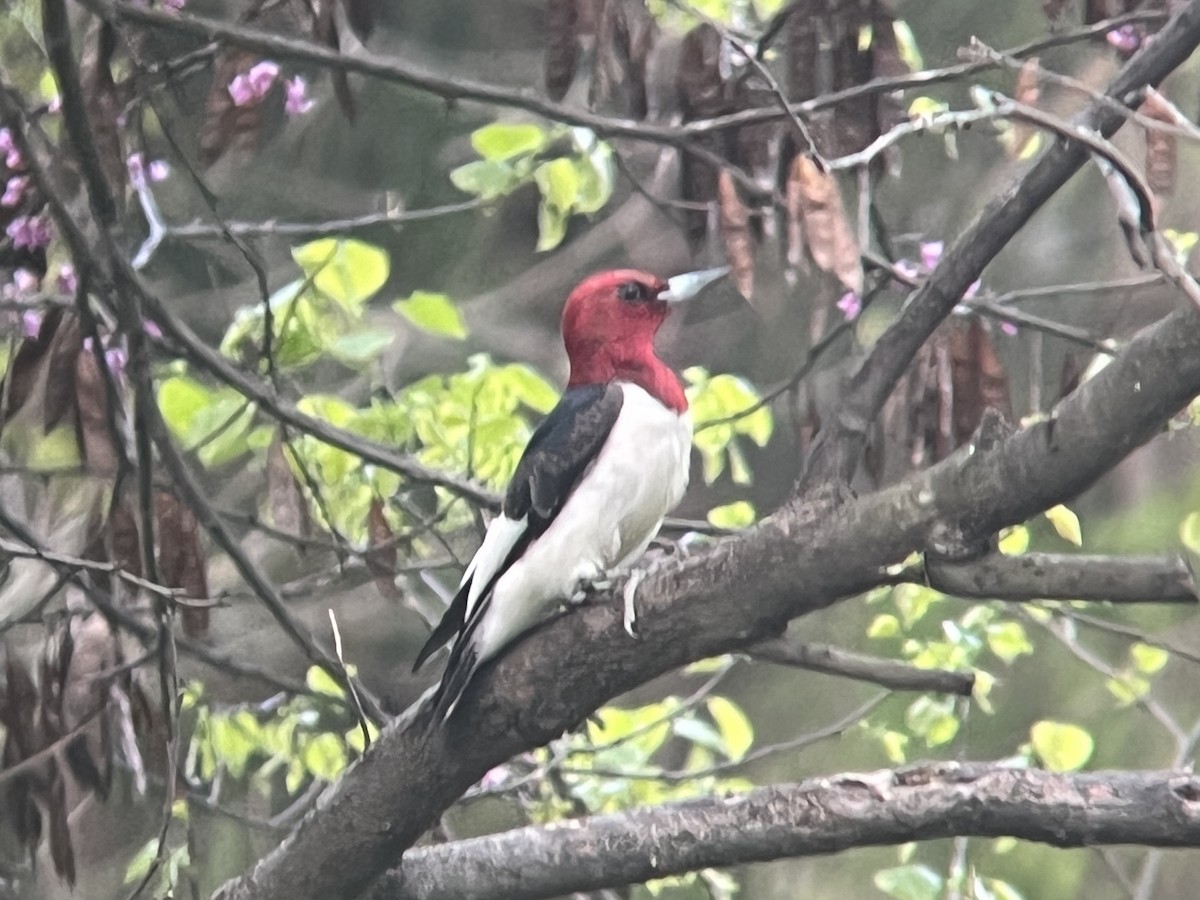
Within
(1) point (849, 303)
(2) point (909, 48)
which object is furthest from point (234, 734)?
(2) point (909, 48)

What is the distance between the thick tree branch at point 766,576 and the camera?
32.3 inches

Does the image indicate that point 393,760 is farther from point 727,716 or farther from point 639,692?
point 639,692

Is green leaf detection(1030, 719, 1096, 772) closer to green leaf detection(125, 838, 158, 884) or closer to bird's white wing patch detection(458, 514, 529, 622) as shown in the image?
bird's white wing patch detection(458, 514, 529, 622)

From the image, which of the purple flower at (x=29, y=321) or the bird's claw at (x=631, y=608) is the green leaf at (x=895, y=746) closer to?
the bird's claw at (x=631, y=608)

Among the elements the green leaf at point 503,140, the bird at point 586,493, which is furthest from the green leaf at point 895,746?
the green leaf at point 503,140

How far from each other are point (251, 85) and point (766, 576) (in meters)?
0.81

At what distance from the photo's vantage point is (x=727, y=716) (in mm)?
1838

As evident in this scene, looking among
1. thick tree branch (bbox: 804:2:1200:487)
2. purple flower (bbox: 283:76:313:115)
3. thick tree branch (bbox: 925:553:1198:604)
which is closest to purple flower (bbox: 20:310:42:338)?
purple flower (bbox: 283:76:313:115)

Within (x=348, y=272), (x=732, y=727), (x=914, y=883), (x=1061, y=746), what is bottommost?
(x=914, y=883)

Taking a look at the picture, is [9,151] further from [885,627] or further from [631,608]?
[885,627]

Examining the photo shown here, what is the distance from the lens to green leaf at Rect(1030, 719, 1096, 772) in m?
1.73

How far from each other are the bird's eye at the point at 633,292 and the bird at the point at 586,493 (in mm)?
30

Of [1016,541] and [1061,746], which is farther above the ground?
[1016,541]

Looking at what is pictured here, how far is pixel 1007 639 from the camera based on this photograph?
1.84 m
